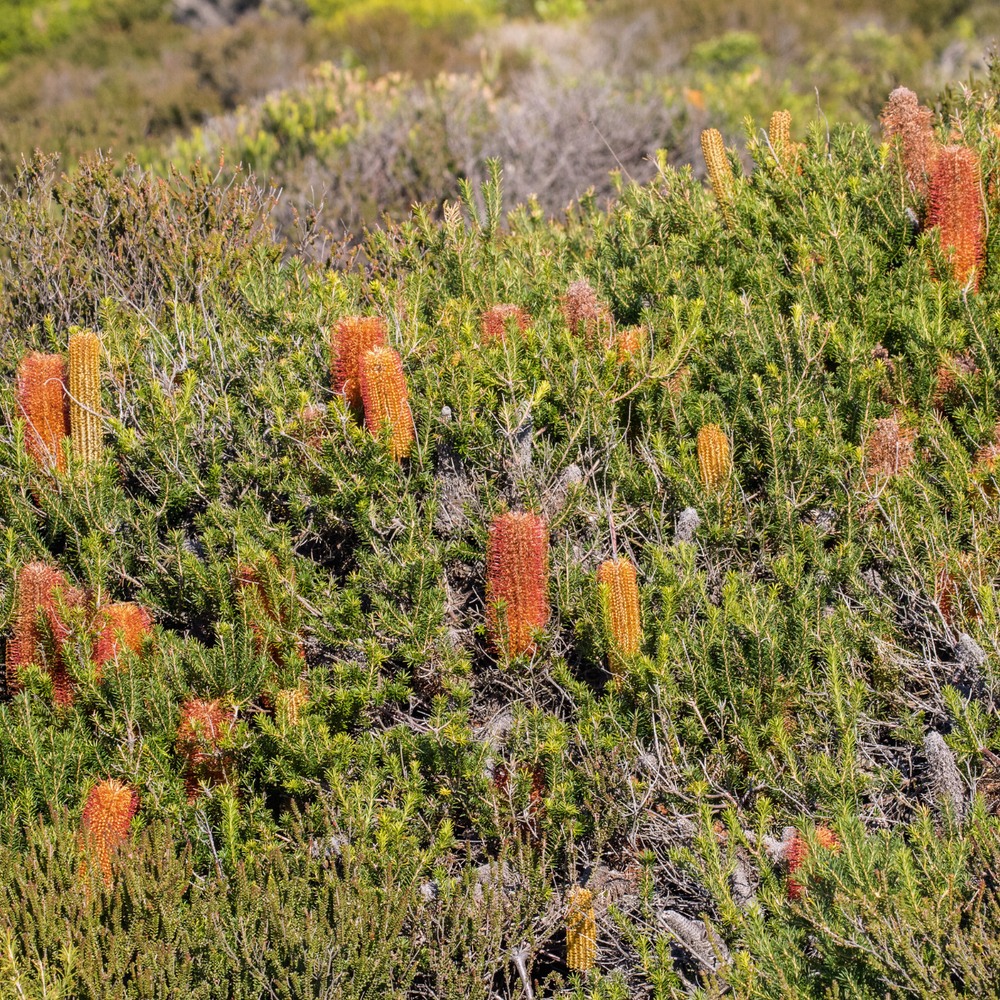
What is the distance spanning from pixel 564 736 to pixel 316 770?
74 cm

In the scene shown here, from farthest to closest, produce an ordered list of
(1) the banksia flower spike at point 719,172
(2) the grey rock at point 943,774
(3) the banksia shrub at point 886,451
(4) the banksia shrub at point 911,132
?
(1) the banksia flower spike at point 719,172 → (4) the banksia shrub at point 911,132 → (3) the banksia shrub at point 886,451 → (2) the grey rock at point 943,774

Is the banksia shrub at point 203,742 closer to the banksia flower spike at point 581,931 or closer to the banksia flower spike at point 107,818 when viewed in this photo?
the banksia flower spike at point 107,818

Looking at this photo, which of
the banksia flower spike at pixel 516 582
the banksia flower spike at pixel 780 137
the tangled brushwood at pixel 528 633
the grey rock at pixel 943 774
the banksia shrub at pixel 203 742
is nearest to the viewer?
the tangled brushwood at pixel 528 633

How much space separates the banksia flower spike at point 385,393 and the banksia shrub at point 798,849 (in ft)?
5.90

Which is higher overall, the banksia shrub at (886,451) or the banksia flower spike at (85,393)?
the banksia flower spike at (85,393)

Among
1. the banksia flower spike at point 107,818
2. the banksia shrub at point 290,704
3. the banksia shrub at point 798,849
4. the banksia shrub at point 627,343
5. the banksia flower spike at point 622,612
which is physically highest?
the banksia shrub at point 627,343

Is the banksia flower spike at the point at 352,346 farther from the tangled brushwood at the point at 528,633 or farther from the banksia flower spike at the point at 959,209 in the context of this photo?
the banksia flower spike at the point at 959,209

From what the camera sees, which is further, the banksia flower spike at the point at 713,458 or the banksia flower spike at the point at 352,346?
the banksia flower spike at the point at 352,346

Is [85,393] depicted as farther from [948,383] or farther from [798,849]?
[948,383]

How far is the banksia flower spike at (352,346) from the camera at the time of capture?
11.5 ft

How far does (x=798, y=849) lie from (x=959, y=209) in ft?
8.75

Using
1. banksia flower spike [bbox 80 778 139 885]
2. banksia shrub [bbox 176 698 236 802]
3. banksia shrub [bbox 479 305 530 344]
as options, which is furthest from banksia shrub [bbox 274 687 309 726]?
banksia shrub [bbox 479 305 530 344]

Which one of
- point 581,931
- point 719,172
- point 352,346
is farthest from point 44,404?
point 719,172

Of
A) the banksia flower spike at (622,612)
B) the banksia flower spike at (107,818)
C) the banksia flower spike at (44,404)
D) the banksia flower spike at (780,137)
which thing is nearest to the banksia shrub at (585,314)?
the banksia flower spike at (622,612)
